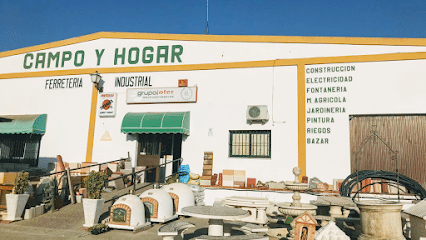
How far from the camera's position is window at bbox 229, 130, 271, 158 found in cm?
1234

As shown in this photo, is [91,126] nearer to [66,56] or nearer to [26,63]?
[66,56]

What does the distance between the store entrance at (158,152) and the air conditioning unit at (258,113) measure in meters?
3.41

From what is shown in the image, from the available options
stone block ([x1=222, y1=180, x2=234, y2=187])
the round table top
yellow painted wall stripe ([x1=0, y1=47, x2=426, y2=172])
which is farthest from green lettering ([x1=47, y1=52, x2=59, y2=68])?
the round table top

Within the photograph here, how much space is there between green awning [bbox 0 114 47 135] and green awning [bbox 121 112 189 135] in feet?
14.3

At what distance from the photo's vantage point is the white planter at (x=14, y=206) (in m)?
8.89

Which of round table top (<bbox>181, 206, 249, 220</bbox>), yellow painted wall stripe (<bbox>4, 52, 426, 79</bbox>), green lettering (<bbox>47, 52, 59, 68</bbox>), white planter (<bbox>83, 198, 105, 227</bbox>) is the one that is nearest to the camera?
round table top (<bbox>181, 206, 249, 220</bbox>)

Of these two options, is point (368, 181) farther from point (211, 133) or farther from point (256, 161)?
point (211, 133)

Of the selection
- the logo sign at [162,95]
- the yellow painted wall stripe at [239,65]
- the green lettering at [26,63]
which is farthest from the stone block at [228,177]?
the green lettering at [26,63]

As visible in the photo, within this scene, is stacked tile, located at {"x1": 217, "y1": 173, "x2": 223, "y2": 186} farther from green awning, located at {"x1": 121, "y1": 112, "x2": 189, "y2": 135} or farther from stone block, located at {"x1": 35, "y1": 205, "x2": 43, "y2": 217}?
stone block, located at {"x1": 35, "y1": 205, "x2": 43, "y2": 217}

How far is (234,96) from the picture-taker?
12898 millimetres

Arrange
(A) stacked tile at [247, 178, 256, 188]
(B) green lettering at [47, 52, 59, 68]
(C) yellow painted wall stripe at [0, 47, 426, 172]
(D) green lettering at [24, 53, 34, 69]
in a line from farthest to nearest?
(D) green lettering at [24, 53, 34, 69] < (B) green lettering at [47, 52, 59, 68] < (A) stacked tile at [247, 178, 256, 188] < (C) yellow painted wall stripe at [0, 47, 426, 172]

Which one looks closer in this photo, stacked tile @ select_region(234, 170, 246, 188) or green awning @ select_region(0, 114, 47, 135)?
stacked tile @ select_region(234, 170, 246, 188)

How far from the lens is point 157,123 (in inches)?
504

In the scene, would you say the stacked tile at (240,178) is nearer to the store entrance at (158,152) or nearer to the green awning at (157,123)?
the green awning at (157,123)
